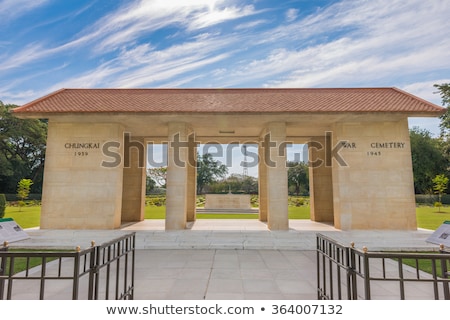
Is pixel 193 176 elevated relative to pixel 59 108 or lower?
lower

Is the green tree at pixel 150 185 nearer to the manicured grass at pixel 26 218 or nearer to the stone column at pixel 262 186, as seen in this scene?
the manicured grass at pixel 26 218

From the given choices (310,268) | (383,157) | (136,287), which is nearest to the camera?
(136,287)

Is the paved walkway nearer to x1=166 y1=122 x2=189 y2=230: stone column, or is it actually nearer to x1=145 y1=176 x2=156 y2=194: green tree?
x1=166 y1=122 x2=189 y2=230: stone column

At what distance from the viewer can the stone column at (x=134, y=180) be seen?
16078 millimetres

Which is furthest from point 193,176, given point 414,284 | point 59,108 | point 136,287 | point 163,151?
point 414,284

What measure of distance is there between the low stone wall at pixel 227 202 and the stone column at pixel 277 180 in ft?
41.5

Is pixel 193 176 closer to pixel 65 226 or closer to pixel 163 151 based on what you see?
pixel 163 151

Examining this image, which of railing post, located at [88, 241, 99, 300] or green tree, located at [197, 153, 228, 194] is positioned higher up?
green tree, located at [197, 153, 228, 194]

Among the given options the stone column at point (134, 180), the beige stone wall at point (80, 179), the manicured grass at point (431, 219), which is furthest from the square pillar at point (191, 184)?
the manicured grass at point (431, 219)

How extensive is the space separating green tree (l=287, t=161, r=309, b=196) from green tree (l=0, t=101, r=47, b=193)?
42995mm

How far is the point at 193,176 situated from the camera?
15727 millimetres

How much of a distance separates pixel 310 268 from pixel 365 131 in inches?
314

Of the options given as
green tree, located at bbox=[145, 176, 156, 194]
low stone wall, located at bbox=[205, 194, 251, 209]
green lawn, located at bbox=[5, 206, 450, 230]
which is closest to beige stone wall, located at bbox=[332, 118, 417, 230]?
green lawn, located at bbox=[5, 206, 450, 230]

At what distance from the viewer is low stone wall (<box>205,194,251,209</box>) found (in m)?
24.8
